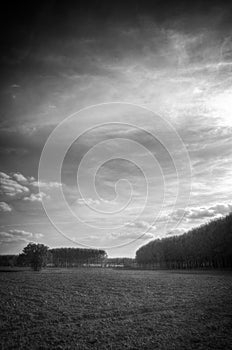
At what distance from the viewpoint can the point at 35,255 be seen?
8869 centimetres

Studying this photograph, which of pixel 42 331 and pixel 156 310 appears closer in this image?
pixel 42 331

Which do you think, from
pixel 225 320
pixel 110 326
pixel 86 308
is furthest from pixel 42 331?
pixel 225 320

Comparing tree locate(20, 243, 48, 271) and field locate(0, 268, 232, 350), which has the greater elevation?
tree locate(20, 243, 48, 271)

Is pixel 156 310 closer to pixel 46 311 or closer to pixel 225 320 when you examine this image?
pixel 225 320

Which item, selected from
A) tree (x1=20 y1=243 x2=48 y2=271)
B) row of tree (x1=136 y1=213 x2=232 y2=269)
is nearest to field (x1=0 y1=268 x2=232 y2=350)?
row of tree (x1=136 y1=213 x2=232 y2=269)

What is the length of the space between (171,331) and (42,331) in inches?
257

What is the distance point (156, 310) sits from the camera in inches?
677

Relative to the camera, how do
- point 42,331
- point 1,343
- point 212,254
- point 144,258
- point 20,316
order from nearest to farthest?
point 1,343 → point 42,331 → point 20,316 → point 212,254 → point 144,258

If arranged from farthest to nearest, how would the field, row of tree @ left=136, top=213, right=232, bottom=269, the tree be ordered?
the tree, row of tree @ left=136, top=213, right=232, bottom=269, the field

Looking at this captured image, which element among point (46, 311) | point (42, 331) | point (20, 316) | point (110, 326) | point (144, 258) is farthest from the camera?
point (144, 258)

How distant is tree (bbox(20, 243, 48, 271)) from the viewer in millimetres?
86688

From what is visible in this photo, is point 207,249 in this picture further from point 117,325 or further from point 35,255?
point 117,325

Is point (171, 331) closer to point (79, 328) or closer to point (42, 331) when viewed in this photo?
point (79, 328)

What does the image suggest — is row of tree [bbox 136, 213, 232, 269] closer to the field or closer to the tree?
the tree
